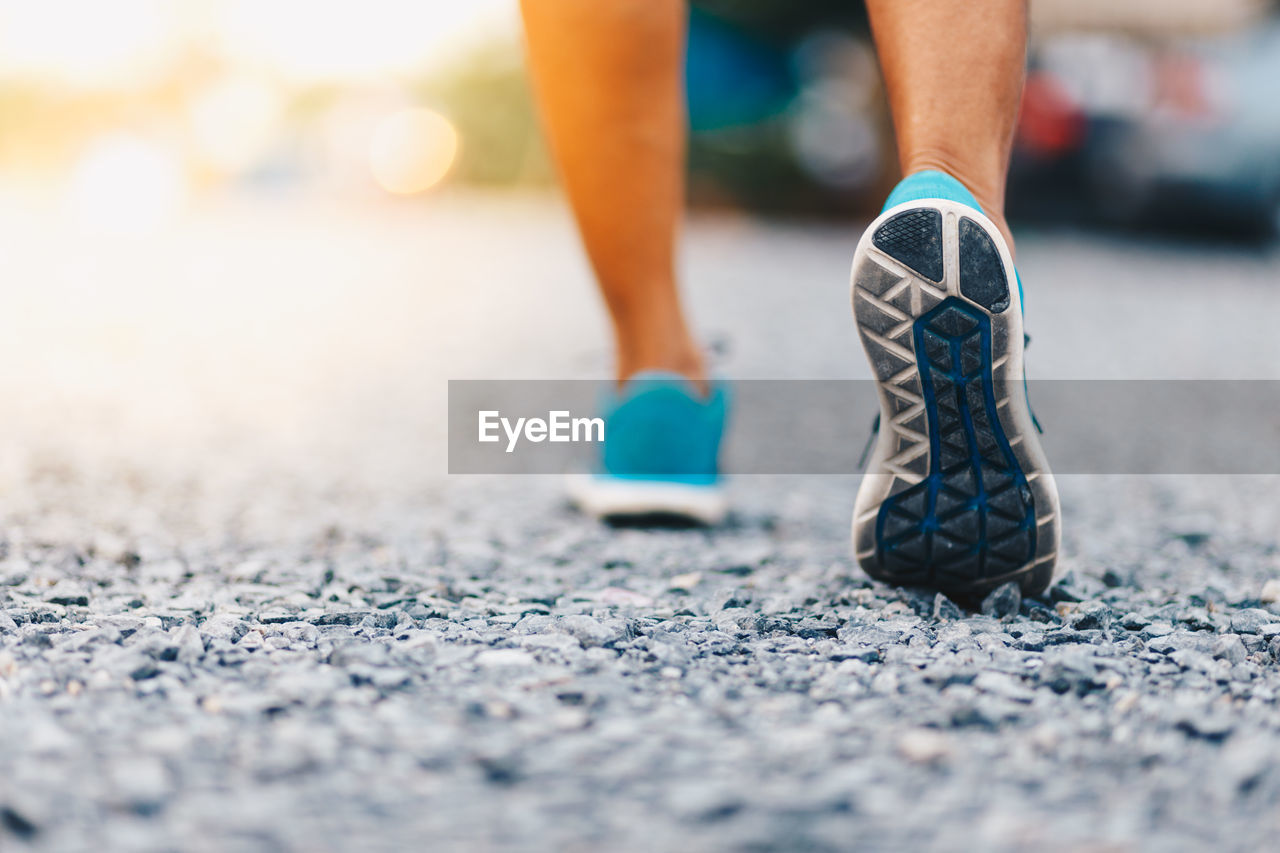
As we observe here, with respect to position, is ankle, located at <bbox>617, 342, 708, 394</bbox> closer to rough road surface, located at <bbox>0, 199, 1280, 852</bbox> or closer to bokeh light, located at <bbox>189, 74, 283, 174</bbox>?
rough road surface, located at <bbox>0, 199, 1280, 852</bbox>

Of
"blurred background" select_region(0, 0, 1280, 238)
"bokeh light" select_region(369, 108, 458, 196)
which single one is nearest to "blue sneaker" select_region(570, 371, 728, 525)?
"blurred background" select_region(0, 0, 1280, 238)

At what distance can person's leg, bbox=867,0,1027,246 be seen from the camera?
1101 mm

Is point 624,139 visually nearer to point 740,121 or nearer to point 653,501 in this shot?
point 653,501

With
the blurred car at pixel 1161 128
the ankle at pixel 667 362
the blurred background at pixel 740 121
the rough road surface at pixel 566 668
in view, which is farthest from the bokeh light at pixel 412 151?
the ankle at pixel 667 362

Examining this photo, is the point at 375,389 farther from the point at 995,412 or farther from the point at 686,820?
the point at 686,820

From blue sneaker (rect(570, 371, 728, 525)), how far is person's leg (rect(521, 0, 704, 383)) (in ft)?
0.16

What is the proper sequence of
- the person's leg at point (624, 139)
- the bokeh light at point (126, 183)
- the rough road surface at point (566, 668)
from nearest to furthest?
1. the rough road surface at point (566, 668)
2. the person's leg at point (624, 139)
3. the bokeh light at point (126, 183)

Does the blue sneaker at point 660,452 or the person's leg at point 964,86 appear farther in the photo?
the blue sneaker at point 660,452

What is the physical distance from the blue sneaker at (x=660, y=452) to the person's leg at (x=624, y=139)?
0.05m

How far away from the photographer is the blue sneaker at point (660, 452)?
1.57 meters

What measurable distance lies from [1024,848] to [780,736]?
0.19 metres

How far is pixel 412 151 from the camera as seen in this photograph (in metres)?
11.7

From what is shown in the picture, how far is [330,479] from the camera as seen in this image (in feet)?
6.46

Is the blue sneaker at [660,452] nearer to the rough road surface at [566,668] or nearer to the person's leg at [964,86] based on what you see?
the rough road surface at [566,668]
